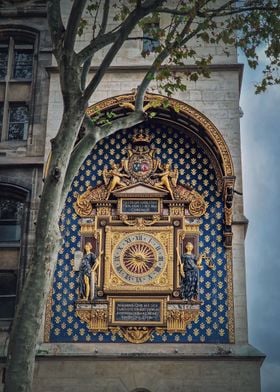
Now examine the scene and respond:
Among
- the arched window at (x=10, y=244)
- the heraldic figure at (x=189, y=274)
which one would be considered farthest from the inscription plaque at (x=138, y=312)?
the arched window at (x=10, y=244)

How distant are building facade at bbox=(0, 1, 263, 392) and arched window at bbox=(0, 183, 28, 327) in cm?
3

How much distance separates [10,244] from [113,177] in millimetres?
3378

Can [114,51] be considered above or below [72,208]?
above

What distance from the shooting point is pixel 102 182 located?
21.2m

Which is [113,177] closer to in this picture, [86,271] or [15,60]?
[86,271]

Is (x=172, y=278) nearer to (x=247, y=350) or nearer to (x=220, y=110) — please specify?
(x=247, y=350)

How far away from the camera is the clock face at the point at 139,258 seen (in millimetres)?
19953

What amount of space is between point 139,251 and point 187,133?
370 cm

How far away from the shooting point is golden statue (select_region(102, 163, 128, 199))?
20.9 m

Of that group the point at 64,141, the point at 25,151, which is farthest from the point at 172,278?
the point at 64,141

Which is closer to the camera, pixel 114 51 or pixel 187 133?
pixel 114 51

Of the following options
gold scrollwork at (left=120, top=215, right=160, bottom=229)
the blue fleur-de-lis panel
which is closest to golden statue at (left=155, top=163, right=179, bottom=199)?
the blue fleur-de-lis panel

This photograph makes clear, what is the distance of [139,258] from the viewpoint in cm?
2016

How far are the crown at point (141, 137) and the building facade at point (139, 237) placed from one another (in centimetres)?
3
